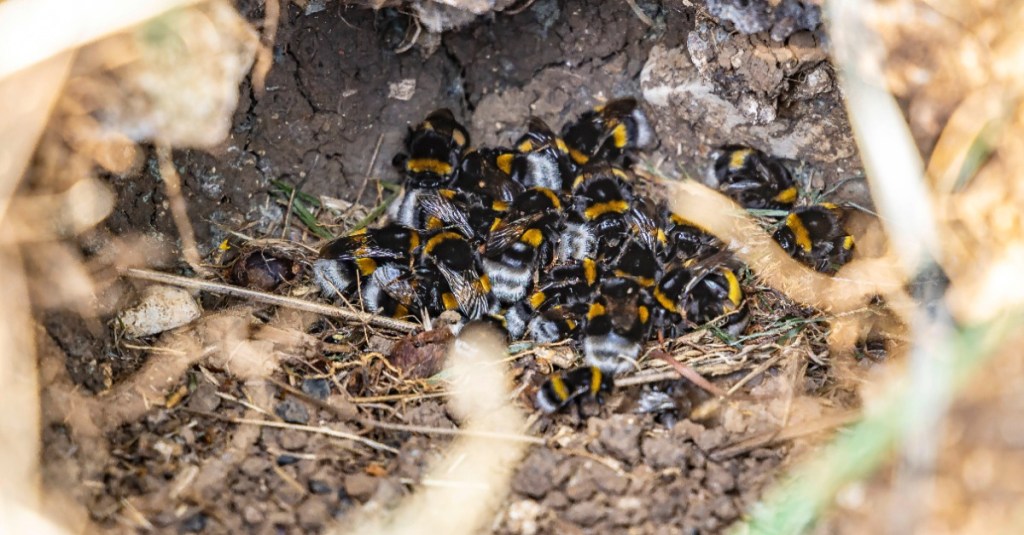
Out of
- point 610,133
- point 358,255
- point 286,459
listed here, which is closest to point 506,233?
point 358,255

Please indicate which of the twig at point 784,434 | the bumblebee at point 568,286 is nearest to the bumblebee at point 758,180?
the bumblebee at point 568,286

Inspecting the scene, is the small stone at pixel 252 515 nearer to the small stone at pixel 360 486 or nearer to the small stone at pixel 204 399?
the small stone at pixel 360 486

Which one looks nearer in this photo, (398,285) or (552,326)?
(552,326)

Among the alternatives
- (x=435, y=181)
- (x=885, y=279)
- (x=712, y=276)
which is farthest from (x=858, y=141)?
(x=435, y=181)

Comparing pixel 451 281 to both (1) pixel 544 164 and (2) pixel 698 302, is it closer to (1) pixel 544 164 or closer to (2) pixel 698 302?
(1) pixel 544 164

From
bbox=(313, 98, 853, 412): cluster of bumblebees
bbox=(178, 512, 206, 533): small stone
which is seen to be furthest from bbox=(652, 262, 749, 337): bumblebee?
bbox=(178, 512, 206, 533): small stone

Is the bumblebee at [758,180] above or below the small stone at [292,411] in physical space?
above

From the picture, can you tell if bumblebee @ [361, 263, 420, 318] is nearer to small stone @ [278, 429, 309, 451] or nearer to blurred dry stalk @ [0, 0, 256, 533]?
small stone @ [278, 429, 309, 451]
